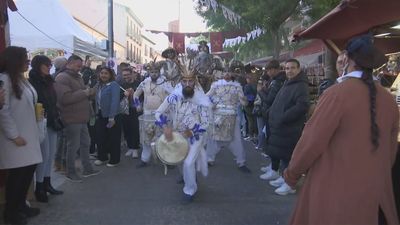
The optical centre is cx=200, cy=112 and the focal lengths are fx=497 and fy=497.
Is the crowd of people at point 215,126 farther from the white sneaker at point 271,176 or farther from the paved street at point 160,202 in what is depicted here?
the paved street at point 160,202

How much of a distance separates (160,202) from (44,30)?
33.4 feet

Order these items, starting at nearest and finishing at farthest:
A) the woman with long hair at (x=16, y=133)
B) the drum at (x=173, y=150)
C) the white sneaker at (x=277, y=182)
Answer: the woman with long hair at (x=16, y=133)
the drum at (x=173, y=150)
the white sneaker at (x=277, y=182)

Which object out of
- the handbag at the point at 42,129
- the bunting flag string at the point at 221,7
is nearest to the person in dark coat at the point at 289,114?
the handbag at the point at 42,129

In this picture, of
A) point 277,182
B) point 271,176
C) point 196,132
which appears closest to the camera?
point 196,132

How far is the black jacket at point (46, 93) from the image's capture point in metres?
6.05

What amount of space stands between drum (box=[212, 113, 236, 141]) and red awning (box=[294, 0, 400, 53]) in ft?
8.37

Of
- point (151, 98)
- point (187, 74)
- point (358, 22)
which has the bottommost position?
point (151, 98)

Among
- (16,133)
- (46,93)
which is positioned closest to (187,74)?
(46,93)

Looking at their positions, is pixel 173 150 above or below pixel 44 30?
below

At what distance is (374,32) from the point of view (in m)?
5.46

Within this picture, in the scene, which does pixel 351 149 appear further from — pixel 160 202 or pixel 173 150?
pixel 160 202

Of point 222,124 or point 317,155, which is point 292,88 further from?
point 317,155

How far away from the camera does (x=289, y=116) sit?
662 centimetres

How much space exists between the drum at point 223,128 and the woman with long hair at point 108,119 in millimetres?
1761
